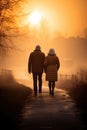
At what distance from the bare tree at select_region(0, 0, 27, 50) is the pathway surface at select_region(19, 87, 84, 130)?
9676mm

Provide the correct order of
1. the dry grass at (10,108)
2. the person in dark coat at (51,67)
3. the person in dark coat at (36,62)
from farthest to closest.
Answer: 1. the person in dark coat at (36,62)
2. the person in dark coat at (51,67)
3. the dry grass at (10,108)

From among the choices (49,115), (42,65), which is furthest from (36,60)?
(49,115)

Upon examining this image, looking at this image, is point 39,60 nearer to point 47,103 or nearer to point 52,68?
point 52,68

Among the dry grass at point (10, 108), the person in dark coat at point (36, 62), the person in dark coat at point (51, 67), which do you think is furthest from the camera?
the person in dark coat at point (36, 62)

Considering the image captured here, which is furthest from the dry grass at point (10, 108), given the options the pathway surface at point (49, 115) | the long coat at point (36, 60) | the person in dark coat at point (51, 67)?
the person in dark coat at point (51, 67)

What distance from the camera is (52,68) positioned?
28.2 meters

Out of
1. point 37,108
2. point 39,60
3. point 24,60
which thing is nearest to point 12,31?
point 39,60

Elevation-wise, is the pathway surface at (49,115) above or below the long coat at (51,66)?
below

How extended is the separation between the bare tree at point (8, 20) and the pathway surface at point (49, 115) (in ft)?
31.7

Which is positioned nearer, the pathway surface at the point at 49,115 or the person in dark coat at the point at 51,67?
the pathway surface at the point at 49,115

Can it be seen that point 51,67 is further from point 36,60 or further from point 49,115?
point 49,115

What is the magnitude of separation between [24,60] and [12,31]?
13245 centimetres

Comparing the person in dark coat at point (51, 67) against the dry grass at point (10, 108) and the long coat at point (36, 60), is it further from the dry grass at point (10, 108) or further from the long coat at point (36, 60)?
the dry grass at point (10, 108)

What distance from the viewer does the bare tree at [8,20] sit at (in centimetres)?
3478
